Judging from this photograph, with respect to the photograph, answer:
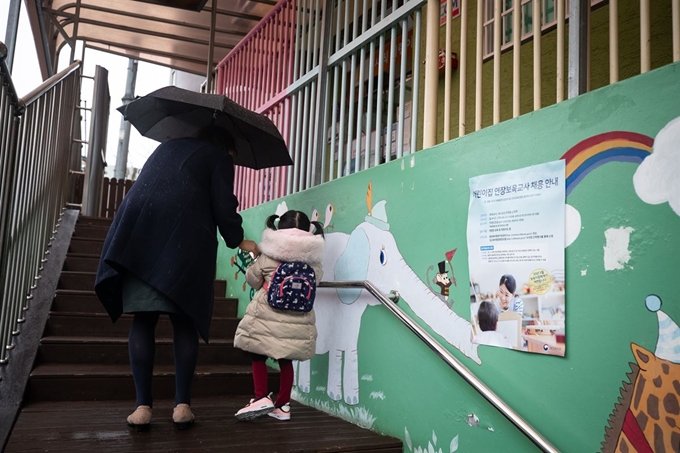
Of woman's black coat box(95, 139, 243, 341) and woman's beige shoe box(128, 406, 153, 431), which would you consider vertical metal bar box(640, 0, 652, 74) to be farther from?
woman's beige shoe box(128, 406, 153, 431)

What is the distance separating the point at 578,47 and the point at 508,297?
92 cm

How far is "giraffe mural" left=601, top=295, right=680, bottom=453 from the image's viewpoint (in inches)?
62.1

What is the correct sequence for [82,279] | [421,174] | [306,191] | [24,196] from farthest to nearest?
1. [82,279]
2. [306,191]
3. [24,196]
4. [421,174]

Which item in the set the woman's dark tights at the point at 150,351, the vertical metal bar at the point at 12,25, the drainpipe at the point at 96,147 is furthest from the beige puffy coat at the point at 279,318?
the drainpipe at the point at 96,147

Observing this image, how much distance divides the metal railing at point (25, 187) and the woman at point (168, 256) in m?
0.42

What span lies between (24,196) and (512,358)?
2.35 metres

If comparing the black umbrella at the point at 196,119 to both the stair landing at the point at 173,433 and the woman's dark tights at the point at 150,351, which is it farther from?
the stair landing at the point at 173,433

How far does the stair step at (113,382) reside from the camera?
3.01 meters

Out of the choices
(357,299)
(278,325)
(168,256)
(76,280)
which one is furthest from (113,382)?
(357,299)

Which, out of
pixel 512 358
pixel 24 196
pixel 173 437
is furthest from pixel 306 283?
pixel 24 196

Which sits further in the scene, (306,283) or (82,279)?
(82,279)

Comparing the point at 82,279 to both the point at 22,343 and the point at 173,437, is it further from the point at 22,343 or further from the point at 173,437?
the point at 173,437

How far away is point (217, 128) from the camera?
2.99 metres

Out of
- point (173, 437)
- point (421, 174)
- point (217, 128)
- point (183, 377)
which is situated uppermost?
point (217, 128)
